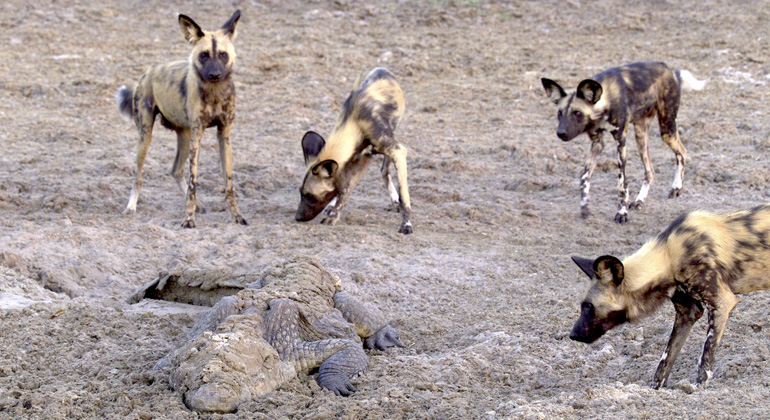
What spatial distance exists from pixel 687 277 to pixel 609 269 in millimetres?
399

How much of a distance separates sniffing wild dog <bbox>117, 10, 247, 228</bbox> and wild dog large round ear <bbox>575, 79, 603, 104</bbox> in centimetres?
324

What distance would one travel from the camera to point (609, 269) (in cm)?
440

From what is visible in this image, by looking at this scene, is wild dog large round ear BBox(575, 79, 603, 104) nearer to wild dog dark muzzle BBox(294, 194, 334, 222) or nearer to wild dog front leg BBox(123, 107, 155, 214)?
wild dog dark muzzle BBox(294, 194, 334, 222)

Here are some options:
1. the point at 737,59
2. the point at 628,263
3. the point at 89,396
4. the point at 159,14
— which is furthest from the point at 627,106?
the point at 159,14

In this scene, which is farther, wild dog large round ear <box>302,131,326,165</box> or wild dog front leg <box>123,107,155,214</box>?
wild dog front leg <box>123,107,155,214</box>

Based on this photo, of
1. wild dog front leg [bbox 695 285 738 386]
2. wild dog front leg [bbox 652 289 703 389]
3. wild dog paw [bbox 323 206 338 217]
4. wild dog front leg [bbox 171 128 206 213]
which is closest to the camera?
wild dog front leg [bbox 695 285 738 386]

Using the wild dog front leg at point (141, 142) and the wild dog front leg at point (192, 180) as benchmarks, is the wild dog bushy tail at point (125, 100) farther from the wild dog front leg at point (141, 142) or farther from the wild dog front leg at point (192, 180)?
the wild dog front leg at point (192, 180)

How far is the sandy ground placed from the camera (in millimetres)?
4266

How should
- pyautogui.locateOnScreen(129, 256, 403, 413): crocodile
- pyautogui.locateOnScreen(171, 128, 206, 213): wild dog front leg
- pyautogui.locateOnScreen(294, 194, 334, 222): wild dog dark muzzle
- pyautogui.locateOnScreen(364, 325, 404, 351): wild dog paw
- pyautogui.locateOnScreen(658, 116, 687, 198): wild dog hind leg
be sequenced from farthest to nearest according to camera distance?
→ 1. pyautogui.locateOnScreen(658, 116, 687, 198): wild dog hind leg
2. pyautogui.locateOnScreen(171, 128, 206, 213): wild dog front leg
3. pyautogui.locateOnScreen(294, 194, 334, 222): wild dog dark muzzle
4. pyautogui.locateOnScreen(364, 325, 404, 351): wild dog paw
5. pyautogui.locateOnScreen(129, 256, 403, 413): crocodile

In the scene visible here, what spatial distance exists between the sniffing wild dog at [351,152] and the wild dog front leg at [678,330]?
133 inches

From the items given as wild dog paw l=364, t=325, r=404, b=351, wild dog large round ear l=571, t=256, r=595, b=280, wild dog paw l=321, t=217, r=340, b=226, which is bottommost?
wild dog paw l=364, t=325, r=404, b=351

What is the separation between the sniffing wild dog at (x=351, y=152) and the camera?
24.9ft

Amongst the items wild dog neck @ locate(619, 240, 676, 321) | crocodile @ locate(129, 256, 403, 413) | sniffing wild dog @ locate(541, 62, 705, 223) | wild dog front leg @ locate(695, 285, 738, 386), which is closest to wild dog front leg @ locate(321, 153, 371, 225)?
sniffing wild dog @ locate(541, 62, 705, 223)

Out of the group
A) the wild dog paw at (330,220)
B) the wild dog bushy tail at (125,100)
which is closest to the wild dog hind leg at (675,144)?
the wild dog paw at (330,220)
